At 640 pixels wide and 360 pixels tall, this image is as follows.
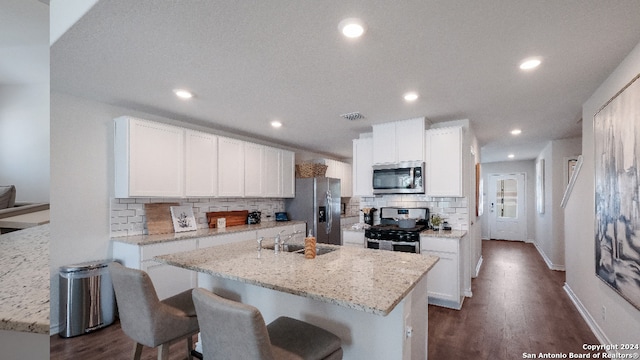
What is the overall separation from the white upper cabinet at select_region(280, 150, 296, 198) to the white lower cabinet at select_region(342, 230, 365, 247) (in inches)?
63.7

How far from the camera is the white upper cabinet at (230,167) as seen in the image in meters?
4.23

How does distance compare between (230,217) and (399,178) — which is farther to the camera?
(230,217)

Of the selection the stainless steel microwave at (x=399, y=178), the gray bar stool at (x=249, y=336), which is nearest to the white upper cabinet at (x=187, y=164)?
the stainless steel microwave at (x=399, y=178)

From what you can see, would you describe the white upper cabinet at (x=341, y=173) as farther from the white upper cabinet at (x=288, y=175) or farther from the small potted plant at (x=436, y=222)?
the small potted plant at (x=436, y=222)

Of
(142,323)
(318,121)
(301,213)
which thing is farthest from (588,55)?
(301,213)

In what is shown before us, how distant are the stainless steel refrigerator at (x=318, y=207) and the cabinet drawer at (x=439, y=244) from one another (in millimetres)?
2142

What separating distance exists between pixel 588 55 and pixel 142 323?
338 cm

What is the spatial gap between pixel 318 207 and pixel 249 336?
168 inches

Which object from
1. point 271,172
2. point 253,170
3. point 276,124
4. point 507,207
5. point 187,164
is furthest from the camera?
point 507,207

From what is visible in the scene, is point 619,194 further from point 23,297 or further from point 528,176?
point 528,176

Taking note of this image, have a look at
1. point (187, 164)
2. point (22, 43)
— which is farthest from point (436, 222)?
point (22, 43)

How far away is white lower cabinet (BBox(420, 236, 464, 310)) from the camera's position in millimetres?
3449

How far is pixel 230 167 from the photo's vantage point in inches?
172

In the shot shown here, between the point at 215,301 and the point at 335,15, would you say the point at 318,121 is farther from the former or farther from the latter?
the point at 215,301
